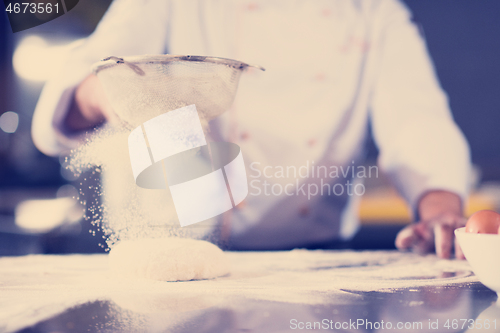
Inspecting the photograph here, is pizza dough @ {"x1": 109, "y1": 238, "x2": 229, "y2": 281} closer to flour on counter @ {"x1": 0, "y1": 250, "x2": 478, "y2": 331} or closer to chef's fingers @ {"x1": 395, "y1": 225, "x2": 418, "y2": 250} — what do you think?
flour on counter @ {"x1": 0, "y1": 250, "x2": 478, "y2": 331}

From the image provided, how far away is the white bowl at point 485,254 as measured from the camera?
534 mm

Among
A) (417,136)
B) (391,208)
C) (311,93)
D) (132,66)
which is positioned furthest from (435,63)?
(132,66)

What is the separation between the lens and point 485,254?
1.79 feet

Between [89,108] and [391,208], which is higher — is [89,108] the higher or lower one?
the higher one

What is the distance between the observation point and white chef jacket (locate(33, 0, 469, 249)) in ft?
3.95

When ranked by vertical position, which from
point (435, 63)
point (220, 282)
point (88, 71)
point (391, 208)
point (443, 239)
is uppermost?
point (88, 71)

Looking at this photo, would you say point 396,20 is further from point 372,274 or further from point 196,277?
point 196,277

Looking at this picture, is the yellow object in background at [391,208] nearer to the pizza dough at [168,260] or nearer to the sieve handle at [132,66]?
the pizza dough at [168,260]

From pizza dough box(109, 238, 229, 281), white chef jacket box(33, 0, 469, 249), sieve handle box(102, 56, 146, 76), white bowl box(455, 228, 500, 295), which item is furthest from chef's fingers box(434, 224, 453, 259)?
sieve handle box(102, 56, 146, 76)

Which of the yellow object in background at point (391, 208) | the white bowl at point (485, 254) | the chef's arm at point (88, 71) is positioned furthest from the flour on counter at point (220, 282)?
the yellow object in background at point (391, 208)

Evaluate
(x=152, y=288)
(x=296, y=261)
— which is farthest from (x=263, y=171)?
(x=152, y=288)

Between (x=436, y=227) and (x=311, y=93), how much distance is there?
57 cm

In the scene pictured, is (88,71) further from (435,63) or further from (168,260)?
(435,63)

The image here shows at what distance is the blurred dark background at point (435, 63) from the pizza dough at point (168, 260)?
62cm
